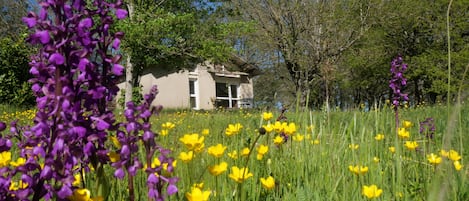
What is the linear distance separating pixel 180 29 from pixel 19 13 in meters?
12.6

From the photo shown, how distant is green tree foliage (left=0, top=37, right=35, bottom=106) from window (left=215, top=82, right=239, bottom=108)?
15814 mm

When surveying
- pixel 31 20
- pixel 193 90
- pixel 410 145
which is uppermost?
pixel 193 90

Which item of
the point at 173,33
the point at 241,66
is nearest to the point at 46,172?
the point at 173,33

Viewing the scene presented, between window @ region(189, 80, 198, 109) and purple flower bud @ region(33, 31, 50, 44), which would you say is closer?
purple flower bud @ region(33, 31, 50, 44)

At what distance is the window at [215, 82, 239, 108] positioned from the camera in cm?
2942

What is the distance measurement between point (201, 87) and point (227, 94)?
9.62 ft

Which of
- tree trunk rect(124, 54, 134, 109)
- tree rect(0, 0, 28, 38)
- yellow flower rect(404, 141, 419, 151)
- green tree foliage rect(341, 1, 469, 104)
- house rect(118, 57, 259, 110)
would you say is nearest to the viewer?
yellow flower rect(404, 141, 419, 151)

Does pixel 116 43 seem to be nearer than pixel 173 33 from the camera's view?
Yes

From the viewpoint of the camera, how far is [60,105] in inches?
31.2

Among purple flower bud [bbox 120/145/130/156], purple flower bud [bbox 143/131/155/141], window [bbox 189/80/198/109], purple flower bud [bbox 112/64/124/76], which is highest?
window [bbox 189/80/198/109]

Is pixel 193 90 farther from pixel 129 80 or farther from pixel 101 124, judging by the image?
pixel 101 124

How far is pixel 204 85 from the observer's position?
92.5 feet

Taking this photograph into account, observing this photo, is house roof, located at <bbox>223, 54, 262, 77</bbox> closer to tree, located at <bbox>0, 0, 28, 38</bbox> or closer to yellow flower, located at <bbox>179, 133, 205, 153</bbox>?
tree, located at <bbox>0, 0, 28, 38</bbox>

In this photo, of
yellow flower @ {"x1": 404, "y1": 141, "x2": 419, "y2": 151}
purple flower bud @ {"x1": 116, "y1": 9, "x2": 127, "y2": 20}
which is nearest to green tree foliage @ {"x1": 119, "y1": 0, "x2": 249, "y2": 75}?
yellow flower @ {"x1": 404, "y1": 141, "x2": 419, "y2": 151}
